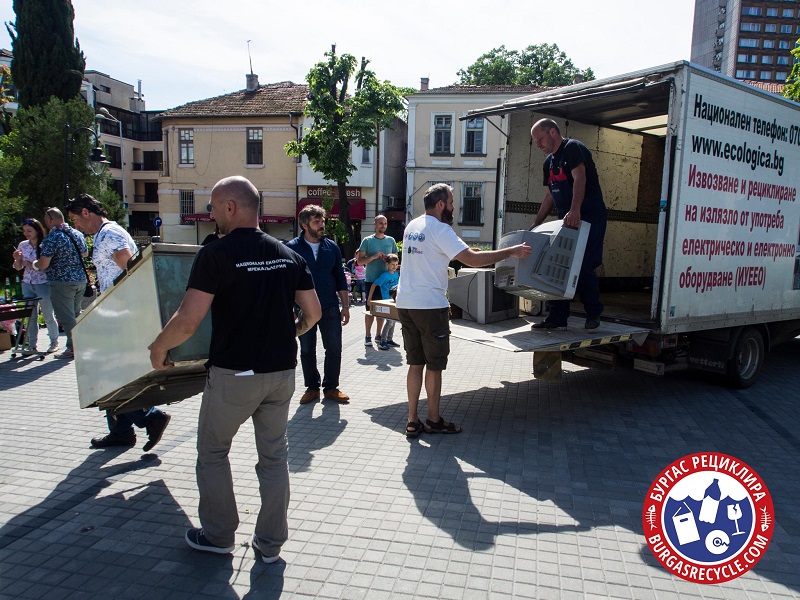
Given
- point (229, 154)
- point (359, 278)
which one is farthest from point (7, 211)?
point (229, 154)

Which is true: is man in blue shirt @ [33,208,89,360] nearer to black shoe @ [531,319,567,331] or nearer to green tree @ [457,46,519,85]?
black shoe @ [531,319,567,331]

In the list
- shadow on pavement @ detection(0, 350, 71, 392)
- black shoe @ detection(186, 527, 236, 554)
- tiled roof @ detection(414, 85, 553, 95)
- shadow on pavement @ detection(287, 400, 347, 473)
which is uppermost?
tiled roof @ detection(414, 85, 553, 95)

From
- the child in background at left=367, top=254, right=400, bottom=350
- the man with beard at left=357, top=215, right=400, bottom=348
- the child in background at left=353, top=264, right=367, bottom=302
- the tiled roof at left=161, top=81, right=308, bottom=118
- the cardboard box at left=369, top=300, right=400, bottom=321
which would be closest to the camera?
the cardboard box at left=369, top=300, right=400, bottom=321

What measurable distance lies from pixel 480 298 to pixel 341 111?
20715mm

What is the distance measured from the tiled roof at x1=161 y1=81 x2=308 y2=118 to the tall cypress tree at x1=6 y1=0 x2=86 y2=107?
5.19 m

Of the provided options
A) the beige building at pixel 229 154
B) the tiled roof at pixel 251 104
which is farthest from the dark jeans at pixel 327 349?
the tiled roof at pixel 251 104

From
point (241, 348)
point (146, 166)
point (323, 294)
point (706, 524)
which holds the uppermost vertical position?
point (146, 166)

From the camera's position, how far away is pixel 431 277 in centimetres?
484

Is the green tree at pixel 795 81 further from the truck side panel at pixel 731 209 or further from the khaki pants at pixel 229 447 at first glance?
the khaki pants at pixel 229 447

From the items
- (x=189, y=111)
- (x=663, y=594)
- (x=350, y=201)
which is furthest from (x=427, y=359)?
(x=189, y=111)

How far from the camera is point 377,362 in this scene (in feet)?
26.7

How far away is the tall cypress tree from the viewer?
28219 millimetres

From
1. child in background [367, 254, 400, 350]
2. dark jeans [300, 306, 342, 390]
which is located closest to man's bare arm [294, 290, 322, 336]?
dark jeans [300, 306, 342, 390]

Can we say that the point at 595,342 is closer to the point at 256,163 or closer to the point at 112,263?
the point at 112,263
